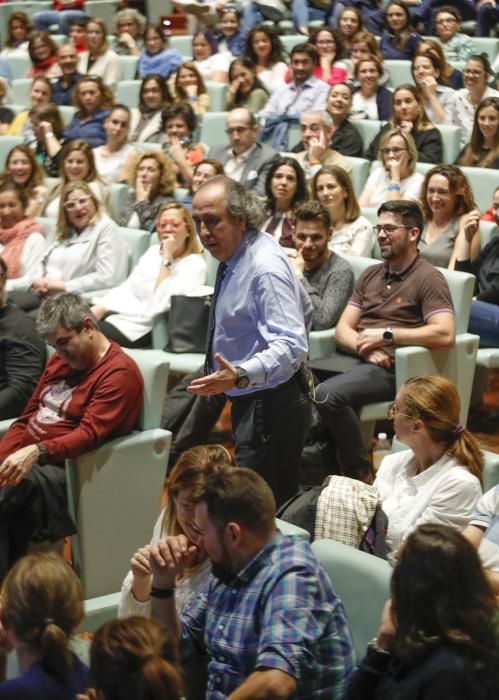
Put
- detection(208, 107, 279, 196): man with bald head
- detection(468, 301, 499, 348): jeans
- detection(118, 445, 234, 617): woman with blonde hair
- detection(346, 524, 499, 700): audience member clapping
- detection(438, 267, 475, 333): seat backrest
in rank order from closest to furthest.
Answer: detection(346, 524, 499, 700): audience member clapping, detection(118, 445, 234, 617): woman with blonde hair, detection(438, 267, 475, 333): seat backrest, detection(468, 301, 499, 348): jeans, detection(208, 107, 279, 196): man with bald head

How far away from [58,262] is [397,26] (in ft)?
10.4

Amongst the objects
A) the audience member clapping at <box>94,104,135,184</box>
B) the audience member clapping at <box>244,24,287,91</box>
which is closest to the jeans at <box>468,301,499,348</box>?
the audience member clapping at <box>94,104,135,184</box>

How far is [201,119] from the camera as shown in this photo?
6.53m

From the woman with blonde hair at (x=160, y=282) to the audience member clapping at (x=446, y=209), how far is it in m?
Result: 0.89

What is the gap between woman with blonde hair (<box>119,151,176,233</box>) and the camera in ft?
17.4

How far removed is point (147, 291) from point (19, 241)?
0.89m

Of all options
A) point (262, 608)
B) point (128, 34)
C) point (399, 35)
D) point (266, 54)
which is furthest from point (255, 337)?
point (128, 34)

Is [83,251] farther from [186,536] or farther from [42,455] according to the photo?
[186,536]

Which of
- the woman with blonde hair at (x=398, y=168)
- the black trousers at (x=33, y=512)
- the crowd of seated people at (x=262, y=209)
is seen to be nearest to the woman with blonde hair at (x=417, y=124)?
the crowd of seated people at (x=262, y=209)

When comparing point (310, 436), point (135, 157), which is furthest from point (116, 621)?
point (135, 157)

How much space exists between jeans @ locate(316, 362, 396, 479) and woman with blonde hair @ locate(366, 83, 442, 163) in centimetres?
186

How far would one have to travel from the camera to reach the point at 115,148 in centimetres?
625

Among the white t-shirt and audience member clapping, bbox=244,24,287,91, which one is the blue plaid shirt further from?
audience member clapping, bbox=244,24,287,91

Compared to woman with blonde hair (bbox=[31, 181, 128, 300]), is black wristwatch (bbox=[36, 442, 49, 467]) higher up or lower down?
higher up
